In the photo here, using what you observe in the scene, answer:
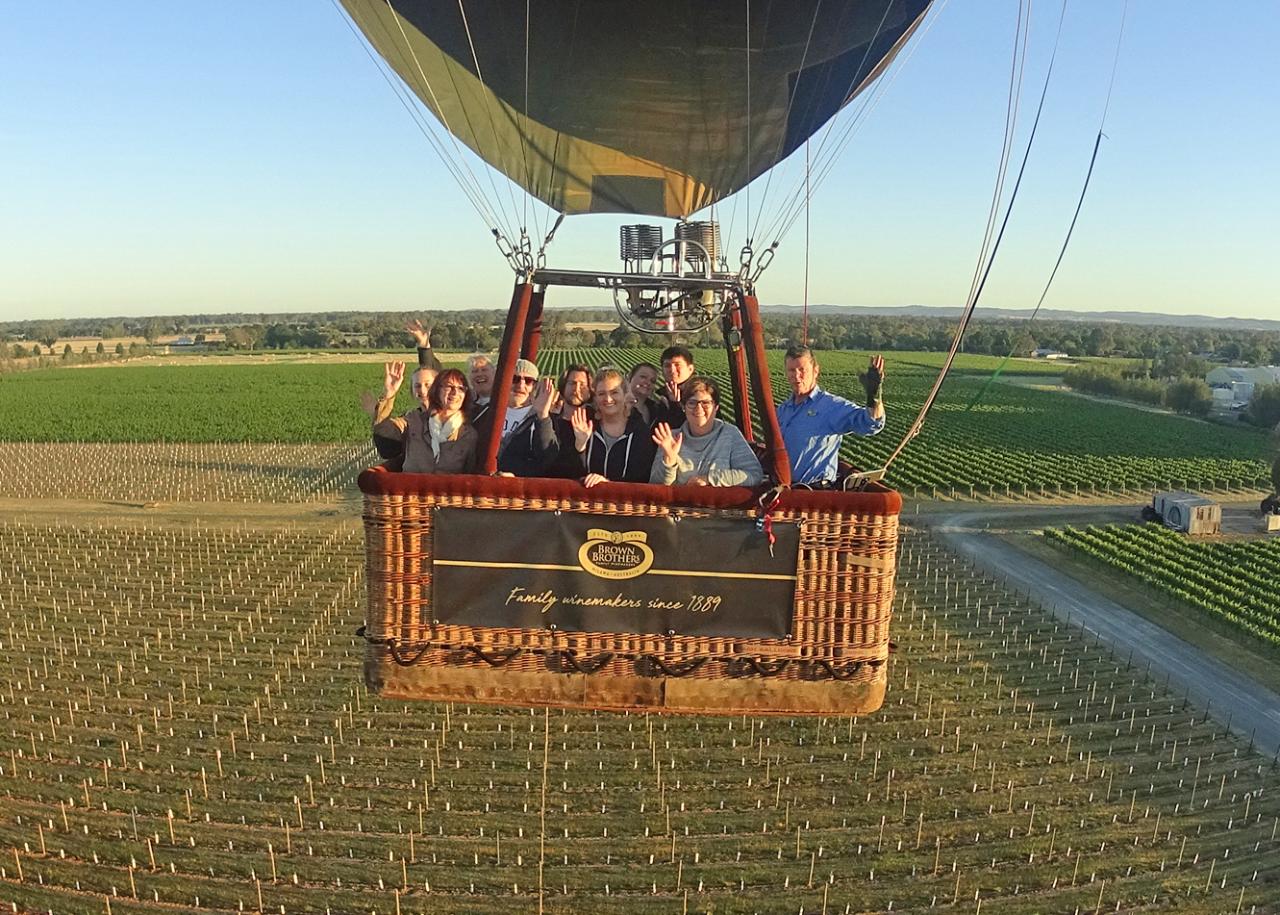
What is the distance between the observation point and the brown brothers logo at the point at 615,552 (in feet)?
10.2

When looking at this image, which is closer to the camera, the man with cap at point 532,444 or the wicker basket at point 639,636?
the wicker basket at point 639,636

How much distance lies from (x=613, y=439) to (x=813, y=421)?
2.92 feet

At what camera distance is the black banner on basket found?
311cm

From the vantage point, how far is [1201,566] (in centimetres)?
2145

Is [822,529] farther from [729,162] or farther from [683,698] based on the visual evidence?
[729,162]

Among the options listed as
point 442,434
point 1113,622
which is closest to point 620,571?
point 442,434

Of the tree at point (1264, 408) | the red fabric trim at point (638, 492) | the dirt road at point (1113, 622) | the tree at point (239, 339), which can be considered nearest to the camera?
the red fabric trim at point (638, 492)

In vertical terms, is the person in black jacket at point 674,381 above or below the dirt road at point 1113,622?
above

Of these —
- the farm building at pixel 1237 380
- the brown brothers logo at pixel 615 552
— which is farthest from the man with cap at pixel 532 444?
the farm building at pixel 1237 380

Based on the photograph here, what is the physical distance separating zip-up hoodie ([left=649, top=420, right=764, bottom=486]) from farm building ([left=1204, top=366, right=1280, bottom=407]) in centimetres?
6517

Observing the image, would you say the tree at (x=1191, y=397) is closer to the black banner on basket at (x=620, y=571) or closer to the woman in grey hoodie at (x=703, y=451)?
the woman in grey hoodie at (x=703, y=451)

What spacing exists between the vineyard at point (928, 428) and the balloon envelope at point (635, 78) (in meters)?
12.9

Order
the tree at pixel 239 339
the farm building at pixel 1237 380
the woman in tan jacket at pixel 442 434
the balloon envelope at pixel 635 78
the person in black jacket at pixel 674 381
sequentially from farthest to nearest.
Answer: the tree at pixel 239 339 < the farm building at pixel 1237 380 < the balloon envelope at pixel 635 78 < the person in black jacket at pixel 674 381 < the woman in tan jacket at pixel 442 434

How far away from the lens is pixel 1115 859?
990 cm
